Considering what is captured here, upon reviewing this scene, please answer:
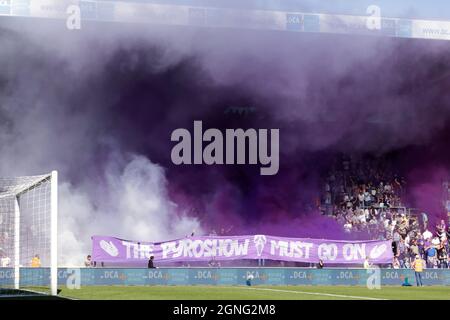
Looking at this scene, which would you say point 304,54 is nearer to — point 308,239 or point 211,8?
point 308,239

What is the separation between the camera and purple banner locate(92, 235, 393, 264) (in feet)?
65.2

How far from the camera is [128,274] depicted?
56.4 ft

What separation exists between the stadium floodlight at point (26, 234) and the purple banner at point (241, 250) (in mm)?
2208

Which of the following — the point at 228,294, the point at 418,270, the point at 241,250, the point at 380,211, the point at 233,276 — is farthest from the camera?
the point at 380,211

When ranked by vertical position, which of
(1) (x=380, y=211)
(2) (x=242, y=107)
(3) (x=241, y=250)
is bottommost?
(3) (x=241, y=250)

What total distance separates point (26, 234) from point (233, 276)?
511 cm

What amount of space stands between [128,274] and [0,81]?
678 centimetres

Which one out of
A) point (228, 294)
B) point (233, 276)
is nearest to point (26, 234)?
point (233, 276)

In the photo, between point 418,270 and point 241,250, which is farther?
point 241,250

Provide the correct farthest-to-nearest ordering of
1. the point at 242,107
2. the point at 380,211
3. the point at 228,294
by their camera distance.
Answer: the point at 380,211 < the point at 242,107 < the point at 228,294

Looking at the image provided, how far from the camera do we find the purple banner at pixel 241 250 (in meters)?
19.9

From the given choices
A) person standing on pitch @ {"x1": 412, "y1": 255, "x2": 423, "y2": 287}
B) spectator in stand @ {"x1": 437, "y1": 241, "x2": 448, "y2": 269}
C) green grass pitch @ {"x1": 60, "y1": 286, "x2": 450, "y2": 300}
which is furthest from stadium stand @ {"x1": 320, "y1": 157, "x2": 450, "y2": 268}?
green grass pitch @ {"x1": 60, "y1": 286, "x2": 450, "y2": 300}

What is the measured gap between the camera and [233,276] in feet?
58.9

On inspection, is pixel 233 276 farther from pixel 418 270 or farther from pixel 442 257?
pixel 442 257
